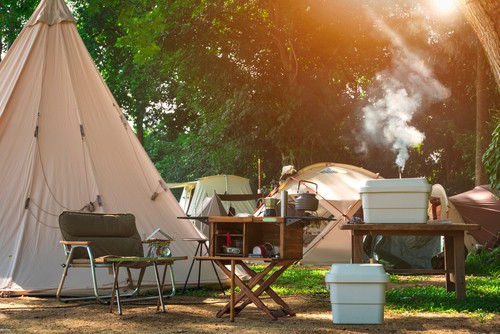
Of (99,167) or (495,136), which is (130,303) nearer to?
(99,167)

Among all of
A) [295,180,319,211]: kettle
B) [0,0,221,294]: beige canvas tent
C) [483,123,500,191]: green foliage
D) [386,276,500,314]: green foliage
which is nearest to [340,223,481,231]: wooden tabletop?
[295,180,319,211]: kettle

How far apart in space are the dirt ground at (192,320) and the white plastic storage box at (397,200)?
3.27ft

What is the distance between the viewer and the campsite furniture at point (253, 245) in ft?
23.6

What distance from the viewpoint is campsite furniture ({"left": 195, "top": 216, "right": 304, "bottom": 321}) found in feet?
23.6

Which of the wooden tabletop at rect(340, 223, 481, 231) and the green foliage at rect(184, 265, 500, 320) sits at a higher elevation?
the wooden tabletop at rect(340, 223, 481, 231)

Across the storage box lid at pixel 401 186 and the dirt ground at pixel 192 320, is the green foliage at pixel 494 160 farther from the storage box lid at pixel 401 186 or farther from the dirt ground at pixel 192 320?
the dirt ground at pixel 192 320

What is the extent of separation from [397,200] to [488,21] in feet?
7.91

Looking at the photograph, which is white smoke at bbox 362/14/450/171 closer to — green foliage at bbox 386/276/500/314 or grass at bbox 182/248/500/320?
grass at bbox 182/248/500/320

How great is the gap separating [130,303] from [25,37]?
3899 mm

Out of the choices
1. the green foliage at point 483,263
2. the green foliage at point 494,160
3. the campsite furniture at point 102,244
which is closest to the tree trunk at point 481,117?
the green foliage at point 483,263

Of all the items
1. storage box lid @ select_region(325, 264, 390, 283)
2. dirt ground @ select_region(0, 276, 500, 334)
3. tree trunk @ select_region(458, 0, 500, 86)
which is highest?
tree trunk @ select_region(458, 0, 500, 86)

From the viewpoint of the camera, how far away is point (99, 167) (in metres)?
9.95

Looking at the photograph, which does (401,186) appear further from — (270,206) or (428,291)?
(428,291)

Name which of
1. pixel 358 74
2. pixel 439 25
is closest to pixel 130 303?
pixel 439 25
